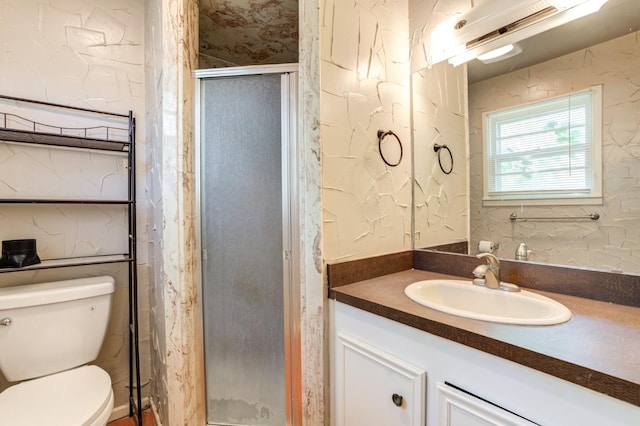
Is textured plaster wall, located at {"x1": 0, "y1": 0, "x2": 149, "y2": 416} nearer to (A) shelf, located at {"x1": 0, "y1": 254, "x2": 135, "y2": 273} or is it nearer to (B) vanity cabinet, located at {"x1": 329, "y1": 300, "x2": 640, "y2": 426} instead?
(A) shelf, located at {"x1": 0, "y1": 254, "x2": 135, "y2": 273}

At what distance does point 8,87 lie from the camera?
1.38 meters

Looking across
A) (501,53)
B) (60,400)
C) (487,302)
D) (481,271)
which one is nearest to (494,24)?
(501,53)

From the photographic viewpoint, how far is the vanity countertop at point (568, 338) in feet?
1.73

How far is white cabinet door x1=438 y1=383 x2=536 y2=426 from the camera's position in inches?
25.7

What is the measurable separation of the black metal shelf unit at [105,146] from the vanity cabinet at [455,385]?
119cm

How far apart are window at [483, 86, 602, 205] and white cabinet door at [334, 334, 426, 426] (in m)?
0.84

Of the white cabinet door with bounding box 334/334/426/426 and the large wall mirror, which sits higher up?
the large wall mirror

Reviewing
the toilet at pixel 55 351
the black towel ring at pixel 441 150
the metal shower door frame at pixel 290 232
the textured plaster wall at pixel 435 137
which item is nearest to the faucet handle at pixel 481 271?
the textured plaster wall at pixel 435 137

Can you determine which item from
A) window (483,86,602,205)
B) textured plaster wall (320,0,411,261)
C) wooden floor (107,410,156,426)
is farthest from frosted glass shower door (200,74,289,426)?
window (483,86,602,205)

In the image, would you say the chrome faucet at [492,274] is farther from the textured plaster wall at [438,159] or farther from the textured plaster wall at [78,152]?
the textured plaster wall at [78,152]

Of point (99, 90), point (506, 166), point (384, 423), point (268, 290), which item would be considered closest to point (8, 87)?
point (99, 90)

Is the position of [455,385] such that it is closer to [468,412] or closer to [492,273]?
[468,412]

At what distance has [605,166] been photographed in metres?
0.95

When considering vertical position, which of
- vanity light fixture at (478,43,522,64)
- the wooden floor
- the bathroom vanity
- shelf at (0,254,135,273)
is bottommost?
the wooden floor
